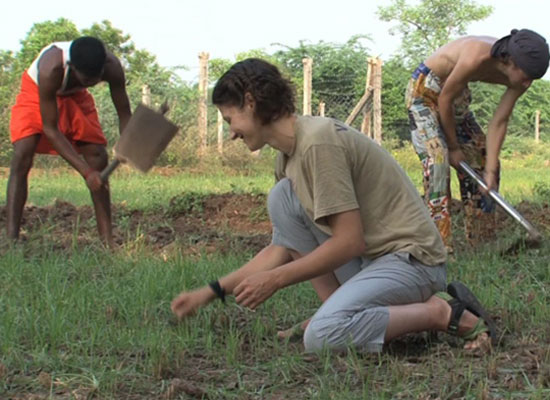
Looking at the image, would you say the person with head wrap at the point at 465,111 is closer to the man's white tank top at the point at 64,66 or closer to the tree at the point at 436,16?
the man's white tank top at the point at 64,66

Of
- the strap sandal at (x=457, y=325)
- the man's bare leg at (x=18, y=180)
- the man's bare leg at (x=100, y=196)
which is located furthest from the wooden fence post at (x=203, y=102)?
the strap sandal at (x=457, y=325)

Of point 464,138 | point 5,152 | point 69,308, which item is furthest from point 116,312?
point 5,152

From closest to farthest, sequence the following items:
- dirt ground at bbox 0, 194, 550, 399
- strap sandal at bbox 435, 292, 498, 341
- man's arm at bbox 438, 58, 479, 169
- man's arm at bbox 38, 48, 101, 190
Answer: dirt ground at bbox 0, 194, 550, 399 → strap sandal at bbox 435, 292, 498, 341 → man's arm at bbox 438, 58, 479, 169 → man's arm at bbox 38, 48, 101, 190

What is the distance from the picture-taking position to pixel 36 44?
3575 cm

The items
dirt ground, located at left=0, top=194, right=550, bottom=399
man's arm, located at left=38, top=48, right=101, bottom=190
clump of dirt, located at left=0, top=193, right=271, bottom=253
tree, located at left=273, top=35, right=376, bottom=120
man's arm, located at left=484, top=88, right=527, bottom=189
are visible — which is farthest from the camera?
tree, located at left=273, top=35, right=376, bottom=120

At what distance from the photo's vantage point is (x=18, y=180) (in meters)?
5.22

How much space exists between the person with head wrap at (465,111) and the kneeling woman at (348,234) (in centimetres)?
171

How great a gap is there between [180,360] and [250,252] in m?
2.38

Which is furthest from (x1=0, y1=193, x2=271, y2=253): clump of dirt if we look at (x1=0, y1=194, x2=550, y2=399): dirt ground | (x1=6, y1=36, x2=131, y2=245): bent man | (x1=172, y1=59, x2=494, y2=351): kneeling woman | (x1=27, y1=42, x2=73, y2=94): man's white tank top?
(x1=172, y1=59, x2=494, y2=351): kneeling woman

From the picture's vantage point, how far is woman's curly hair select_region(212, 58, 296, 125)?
273 cm

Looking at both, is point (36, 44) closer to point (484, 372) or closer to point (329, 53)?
point (329, 53)

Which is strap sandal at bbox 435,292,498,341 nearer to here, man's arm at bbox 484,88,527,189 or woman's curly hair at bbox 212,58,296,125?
woman's curly hair at bbox 212,58,296,125

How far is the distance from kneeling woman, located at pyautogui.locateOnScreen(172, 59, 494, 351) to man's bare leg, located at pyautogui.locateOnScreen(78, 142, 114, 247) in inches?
95.8

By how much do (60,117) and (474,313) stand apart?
3237 millimetres
